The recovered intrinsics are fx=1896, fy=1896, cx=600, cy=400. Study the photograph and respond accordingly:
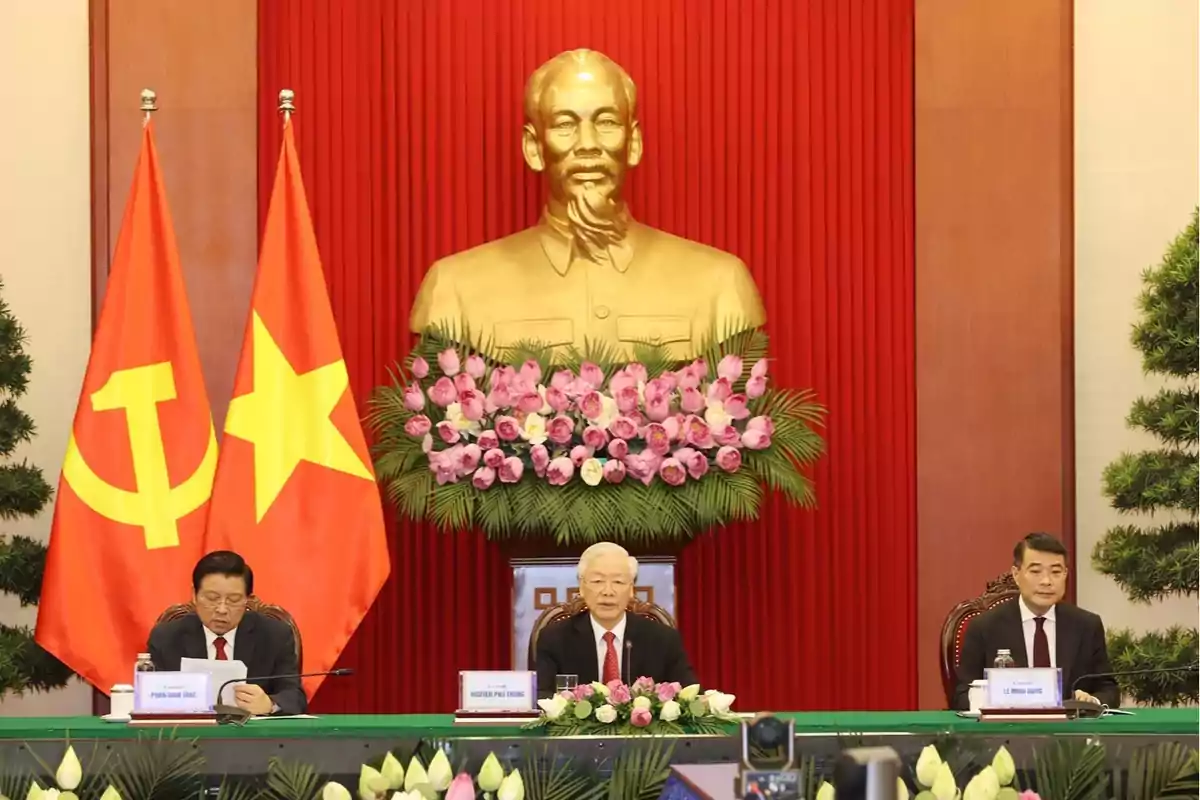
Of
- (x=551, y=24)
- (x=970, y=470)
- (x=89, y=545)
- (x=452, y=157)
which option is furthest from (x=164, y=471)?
(x=970, y=470)

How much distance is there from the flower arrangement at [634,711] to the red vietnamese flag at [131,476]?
239 centimetres

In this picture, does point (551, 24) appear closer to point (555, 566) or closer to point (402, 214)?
point (402, 214)

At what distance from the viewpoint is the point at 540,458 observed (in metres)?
5.41

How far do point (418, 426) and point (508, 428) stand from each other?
326 mm

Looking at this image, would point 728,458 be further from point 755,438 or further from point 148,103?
point 148,103

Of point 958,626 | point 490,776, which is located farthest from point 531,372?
point 490,776

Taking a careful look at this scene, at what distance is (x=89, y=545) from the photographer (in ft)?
18.9

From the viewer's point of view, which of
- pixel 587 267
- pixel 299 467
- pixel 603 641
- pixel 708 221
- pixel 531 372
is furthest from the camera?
pixel 708 221

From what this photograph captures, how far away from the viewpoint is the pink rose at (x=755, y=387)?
563 centimetres

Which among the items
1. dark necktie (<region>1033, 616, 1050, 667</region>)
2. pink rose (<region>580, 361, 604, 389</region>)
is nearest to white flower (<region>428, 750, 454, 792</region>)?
dark necktie (<region>1033, 616, 1050, 667</region>)

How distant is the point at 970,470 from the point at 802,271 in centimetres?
93

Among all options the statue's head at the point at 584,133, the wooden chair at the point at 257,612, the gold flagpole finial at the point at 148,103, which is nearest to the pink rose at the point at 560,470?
the wooden chair at the point at 257,612

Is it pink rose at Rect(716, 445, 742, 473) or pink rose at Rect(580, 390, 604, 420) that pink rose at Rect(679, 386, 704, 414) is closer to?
pink rose at Rect(716, 445, 742, 473)

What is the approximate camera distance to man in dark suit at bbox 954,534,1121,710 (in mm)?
4891
